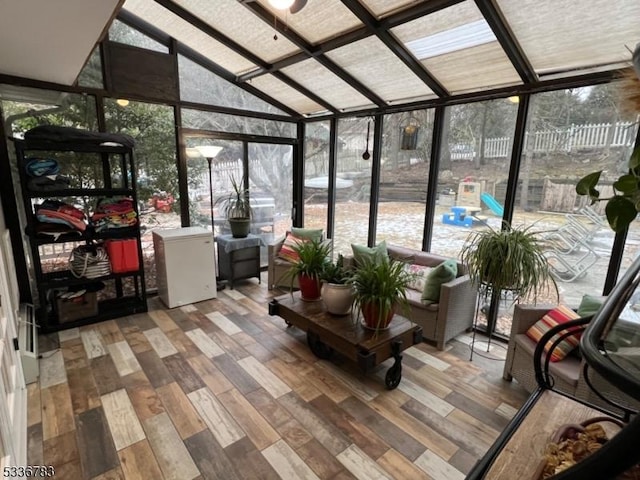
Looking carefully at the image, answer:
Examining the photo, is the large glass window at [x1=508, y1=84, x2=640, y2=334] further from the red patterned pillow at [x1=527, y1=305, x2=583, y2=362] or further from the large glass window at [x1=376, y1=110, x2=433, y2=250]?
the large glass window at [x1=376, y1=110, x2=433, y2=250]

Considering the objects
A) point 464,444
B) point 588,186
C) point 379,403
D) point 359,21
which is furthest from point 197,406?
point 359,21

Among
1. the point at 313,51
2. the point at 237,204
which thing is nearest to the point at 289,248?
the point at 237,204

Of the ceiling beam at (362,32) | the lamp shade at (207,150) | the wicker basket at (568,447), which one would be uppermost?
the ceiling beam at (362,32)

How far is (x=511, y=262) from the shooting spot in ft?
8.30

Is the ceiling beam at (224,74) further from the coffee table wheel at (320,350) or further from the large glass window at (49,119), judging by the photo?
the coffee table wheel at (320,350)

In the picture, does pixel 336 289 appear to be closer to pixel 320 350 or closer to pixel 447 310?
pixel 320 350

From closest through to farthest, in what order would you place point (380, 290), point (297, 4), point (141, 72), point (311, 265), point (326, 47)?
1. point (297, 4)
2. point (380, 290)
3. point (311, 265)
4. point (326, 47)
5. point (141, 72)

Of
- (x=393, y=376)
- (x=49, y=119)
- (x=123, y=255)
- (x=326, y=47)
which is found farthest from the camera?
(x=123, y=255)

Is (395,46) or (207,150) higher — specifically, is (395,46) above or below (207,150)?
above

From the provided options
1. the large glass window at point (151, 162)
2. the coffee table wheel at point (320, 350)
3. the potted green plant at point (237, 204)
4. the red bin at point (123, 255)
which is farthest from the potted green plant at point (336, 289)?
the large glass window at point (151, 162)

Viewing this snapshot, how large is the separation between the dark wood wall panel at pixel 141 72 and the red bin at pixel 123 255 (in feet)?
5.24

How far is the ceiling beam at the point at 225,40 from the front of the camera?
9.94 feet

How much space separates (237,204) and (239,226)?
15.5 inches

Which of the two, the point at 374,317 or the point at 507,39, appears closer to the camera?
the point at 507,39
